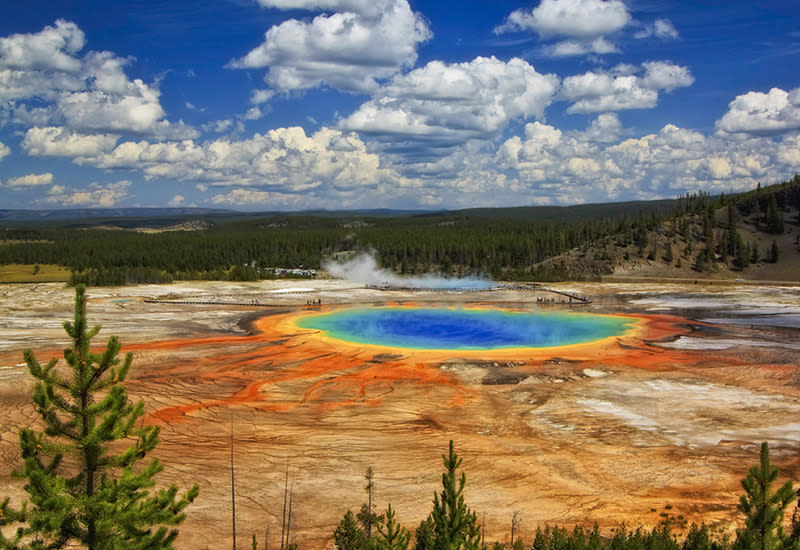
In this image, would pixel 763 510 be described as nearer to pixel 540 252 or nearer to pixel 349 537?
pixel 349 537

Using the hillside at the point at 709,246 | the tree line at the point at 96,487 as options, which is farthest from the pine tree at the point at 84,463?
the hillside at the point at 709,246

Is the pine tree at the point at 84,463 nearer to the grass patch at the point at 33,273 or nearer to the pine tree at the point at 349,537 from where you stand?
the pine tree at the point at 349,537

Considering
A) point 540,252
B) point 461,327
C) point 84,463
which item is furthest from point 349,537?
point 540,252

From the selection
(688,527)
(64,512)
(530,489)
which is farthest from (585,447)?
(64,512)

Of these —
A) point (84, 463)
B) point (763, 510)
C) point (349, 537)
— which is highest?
point (84, 463)

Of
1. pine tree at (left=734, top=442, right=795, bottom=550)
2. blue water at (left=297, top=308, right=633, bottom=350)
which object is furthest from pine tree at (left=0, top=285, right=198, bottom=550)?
blue water at (left=297, top=308, right=633, bottom=350)

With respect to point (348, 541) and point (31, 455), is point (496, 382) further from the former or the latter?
point (31, 455)

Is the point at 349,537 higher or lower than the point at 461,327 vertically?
lower
